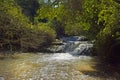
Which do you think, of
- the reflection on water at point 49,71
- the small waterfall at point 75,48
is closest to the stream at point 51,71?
the reflection on water at point 49,71

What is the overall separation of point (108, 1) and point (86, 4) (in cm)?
87

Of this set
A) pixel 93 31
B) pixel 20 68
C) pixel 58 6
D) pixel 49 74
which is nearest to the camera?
pixel 58 6

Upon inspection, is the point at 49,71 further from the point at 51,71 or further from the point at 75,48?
the point at 75,48

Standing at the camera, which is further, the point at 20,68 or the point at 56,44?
the point at 56,44

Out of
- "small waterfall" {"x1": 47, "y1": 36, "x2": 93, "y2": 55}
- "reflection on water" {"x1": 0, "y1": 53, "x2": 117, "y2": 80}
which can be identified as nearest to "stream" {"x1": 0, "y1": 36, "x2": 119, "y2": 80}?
"reflection on water" {"x1": 0, "y1": 53, "x2": 117, "y2": 80}

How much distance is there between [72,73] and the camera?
58.1ft

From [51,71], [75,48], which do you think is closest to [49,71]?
[51,71]

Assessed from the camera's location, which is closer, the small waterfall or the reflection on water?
the reflection on water

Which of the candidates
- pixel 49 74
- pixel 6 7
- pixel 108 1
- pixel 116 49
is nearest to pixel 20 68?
pixel 49 74

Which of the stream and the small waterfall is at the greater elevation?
the stream

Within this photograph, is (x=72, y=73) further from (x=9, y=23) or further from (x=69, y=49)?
(x=69, y=49)

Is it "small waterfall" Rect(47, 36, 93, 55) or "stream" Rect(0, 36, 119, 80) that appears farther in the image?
"small waterfall" Rect(47, 36, 93, 55)

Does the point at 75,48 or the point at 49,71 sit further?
the point at 75,48

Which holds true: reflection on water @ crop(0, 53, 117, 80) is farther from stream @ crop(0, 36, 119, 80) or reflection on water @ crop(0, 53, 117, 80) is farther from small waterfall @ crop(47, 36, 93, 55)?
small waterfall @ crop(47, 36, 93, 55)
